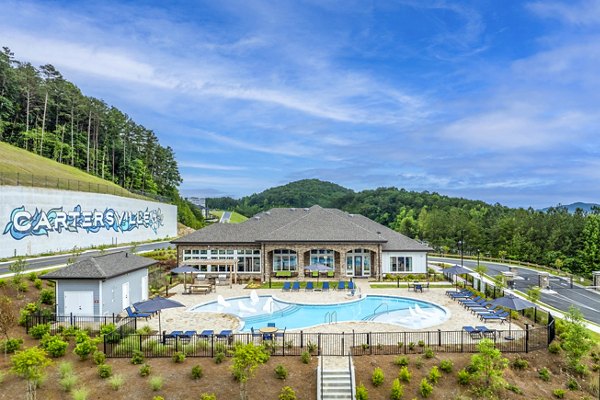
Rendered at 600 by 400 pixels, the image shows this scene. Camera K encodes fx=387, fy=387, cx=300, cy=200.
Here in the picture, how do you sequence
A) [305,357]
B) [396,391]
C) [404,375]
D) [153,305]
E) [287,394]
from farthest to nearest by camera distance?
[153,305] → [305,357] → [404,375] → [396,391] → [287,394]

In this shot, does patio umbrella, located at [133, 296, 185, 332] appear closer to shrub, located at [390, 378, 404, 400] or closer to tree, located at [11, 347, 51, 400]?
tree, located at [11, 347, 51, 400]

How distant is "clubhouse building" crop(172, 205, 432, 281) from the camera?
115ft

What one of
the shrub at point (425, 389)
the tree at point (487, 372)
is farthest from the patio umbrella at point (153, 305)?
the tree at point (487, 372)

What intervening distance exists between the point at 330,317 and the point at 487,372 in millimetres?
10089

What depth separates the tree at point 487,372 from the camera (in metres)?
14.1

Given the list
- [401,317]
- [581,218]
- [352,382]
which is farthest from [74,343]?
[581,218]

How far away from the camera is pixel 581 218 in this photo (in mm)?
54344

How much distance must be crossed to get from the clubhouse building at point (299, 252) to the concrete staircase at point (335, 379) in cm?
1972

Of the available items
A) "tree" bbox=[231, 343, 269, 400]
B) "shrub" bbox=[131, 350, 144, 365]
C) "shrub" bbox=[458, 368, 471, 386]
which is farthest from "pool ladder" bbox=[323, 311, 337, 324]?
"shrub" bbox=[131, 350, 144, 365]

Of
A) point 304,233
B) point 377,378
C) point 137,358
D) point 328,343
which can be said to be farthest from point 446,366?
point 304,233

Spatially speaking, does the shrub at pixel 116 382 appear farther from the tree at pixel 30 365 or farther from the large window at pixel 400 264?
the large window at pixel 400 264

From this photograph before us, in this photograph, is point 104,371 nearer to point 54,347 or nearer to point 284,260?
→ point 54,347

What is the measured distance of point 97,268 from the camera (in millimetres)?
20422

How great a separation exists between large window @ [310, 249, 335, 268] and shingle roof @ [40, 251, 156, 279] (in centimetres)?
1673
